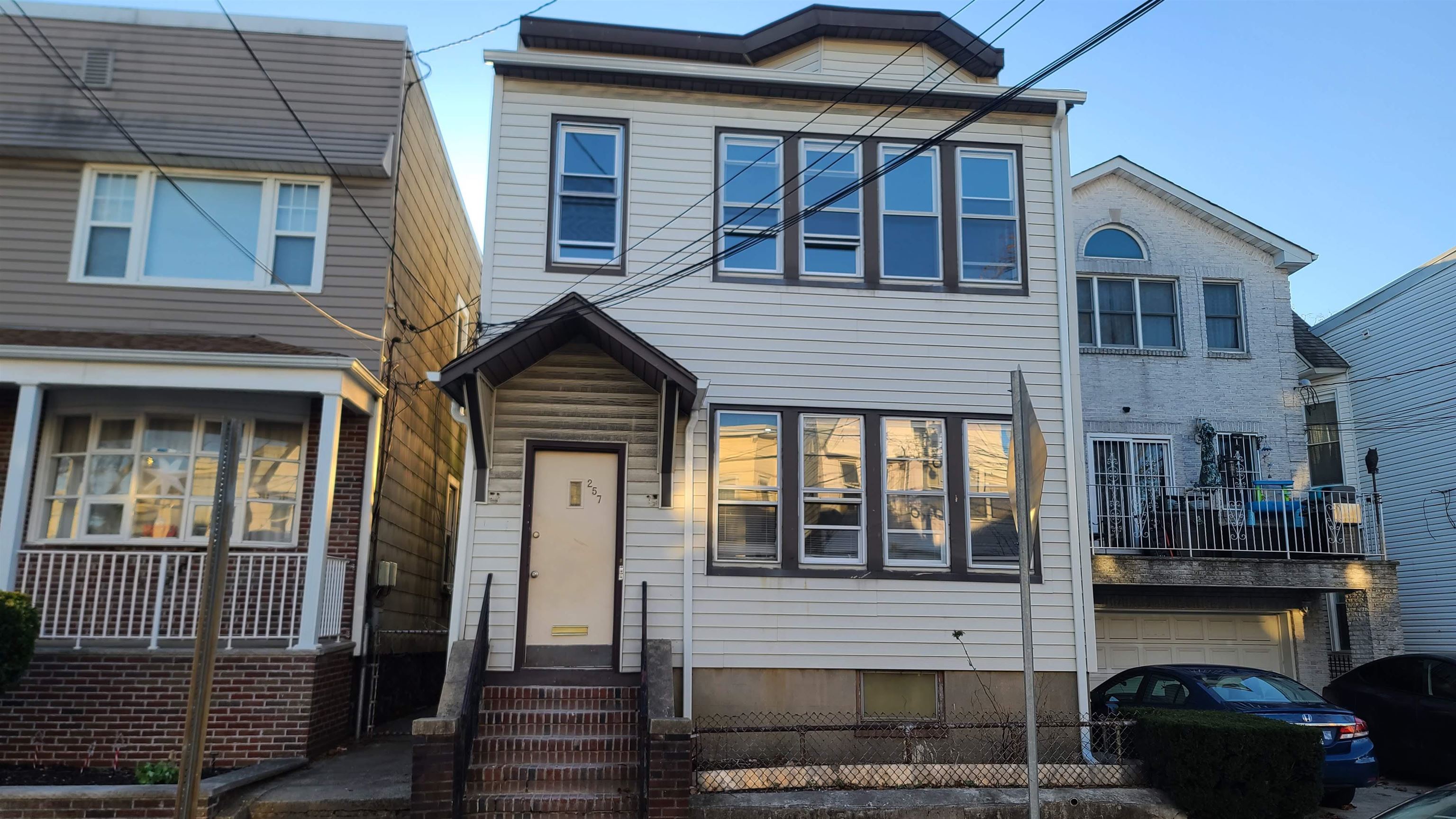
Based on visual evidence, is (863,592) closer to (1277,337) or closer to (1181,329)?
(1181,329)

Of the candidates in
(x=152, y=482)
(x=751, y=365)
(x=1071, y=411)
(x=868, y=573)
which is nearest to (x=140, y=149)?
(x=152, y=482)

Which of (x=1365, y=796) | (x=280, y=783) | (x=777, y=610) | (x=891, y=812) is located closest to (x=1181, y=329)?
(x=1365, y=796)

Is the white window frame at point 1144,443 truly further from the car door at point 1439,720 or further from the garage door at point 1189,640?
the car door at point 1439,720

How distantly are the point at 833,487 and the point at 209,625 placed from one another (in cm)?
738

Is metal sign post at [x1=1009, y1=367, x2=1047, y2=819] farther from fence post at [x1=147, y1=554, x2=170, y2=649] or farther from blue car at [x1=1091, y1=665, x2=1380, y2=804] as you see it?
Answer: fence post at [x1=147, y1=554, x2=170, y2=649]

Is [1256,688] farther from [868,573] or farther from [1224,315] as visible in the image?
[1224,315]

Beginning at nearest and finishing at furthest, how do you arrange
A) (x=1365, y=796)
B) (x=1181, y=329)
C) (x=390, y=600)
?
→ 1. (x=1365, y=796)
2. (x=390, y=600)
3. (x=1181, y=329)

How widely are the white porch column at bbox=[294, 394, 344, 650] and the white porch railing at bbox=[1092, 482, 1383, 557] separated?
32.9 ft

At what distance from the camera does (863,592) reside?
11.0m

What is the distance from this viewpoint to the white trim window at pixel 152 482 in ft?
36.8

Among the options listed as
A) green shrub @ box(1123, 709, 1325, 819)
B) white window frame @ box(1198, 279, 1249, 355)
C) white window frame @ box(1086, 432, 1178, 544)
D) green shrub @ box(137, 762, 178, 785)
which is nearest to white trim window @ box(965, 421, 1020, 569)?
green shrub @ box(1123, 709, 1325, 819)

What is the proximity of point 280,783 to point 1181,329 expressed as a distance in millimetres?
14430

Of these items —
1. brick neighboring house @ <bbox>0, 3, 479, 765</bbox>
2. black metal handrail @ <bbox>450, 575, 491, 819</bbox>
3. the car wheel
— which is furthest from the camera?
the car wheel

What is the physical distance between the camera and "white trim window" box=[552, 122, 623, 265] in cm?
1138
